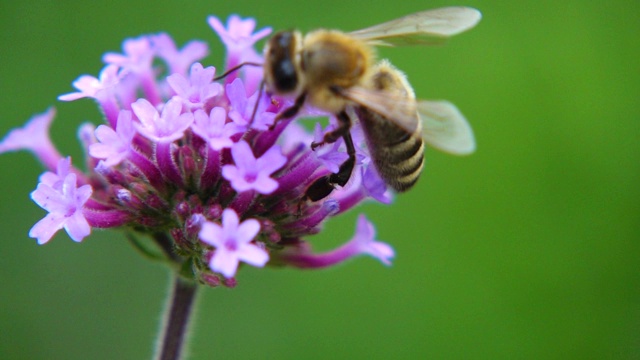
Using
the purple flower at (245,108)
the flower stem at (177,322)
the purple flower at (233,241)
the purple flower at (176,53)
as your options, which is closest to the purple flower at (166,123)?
the purple flower at (245,108)

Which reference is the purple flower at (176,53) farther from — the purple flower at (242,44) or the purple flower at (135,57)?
the purple flower at (242,44)

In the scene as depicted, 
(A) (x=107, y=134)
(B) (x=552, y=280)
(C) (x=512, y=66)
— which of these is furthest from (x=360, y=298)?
(A) (x=107, y=134)

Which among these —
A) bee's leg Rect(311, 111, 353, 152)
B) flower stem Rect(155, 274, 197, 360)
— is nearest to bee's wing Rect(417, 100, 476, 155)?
bee's leg Rect(311, 111, 353, 152)

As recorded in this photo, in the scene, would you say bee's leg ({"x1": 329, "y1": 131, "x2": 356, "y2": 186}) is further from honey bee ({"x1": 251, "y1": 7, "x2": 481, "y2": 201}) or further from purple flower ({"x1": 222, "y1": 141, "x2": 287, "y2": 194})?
purple flower ({"x1": 222, "y1": 141, "x2": 287, "y2": 194})

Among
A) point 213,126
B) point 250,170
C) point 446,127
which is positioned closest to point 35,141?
point 213,126

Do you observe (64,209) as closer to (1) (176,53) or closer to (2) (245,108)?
(2) (245,108)
